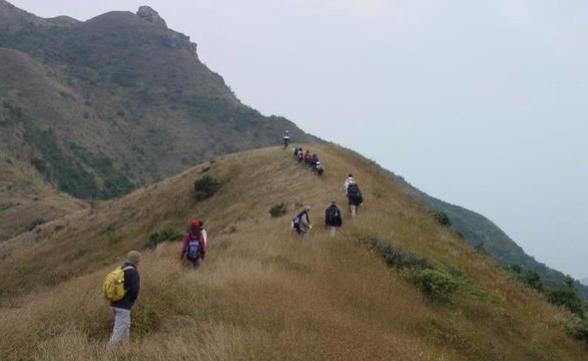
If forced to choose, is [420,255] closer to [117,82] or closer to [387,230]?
[387,230]

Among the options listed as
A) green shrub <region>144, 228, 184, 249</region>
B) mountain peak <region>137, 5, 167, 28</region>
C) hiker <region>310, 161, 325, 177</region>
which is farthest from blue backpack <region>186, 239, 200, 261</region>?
mountain peak <region>137, 5, 167, 28</region>

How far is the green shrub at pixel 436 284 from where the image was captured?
15281mm

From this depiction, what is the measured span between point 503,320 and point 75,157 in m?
89.1

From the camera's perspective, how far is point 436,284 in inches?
607

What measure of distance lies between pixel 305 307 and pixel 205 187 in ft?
105

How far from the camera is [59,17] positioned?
620ft

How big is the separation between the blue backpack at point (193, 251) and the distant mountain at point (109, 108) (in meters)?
49.8

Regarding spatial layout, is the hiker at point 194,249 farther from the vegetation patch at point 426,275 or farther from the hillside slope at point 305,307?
the vegetation patch at point 426,275

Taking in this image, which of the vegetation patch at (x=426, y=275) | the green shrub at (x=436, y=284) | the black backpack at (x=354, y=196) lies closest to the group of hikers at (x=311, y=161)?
the black backpack at (x=354, y=196)

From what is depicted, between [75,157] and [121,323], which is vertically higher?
[121,323]

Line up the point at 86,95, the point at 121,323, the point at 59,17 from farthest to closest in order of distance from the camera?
the point at 59,17 < the point at 86,95 < the point at 121,323

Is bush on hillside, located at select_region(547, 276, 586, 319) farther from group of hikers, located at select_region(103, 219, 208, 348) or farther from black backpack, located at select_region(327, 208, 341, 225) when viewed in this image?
group of hikers, located at select_region(103, 219, 208, 348)

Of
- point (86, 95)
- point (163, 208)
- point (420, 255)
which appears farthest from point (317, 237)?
point (86, 95)

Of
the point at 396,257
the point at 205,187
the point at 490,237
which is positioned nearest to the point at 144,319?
the point at 396,257
